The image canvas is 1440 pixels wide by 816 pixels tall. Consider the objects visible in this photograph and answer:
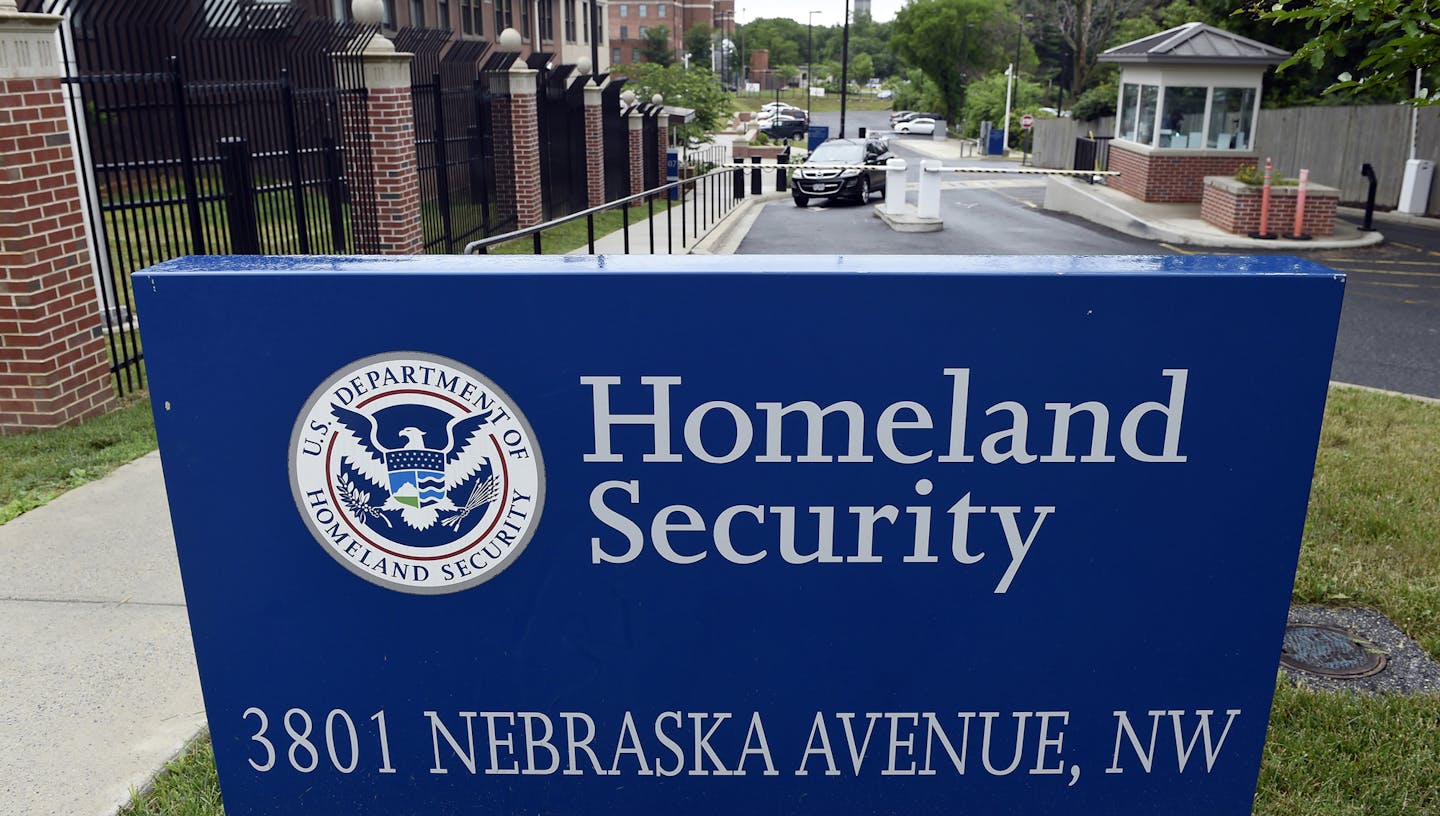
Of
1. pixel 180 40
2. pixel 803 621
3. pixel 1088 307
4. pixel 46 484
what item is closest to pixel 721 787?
pixel 803 621

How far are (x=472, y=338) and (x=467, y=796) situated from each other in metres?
1.11

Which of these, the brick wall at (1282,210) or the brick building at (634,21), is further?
the brick building at (634,21)

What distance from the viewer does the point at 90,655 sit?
407cm

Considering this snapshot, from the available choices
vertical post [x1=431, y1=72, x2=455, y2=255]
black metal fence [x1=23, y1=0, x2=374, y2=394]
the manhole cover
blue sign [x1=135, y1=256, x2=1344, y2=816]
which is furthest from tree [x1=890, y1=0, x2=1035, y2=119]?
blue sign [x1=135, y1=256, x2=1344, y2=816]

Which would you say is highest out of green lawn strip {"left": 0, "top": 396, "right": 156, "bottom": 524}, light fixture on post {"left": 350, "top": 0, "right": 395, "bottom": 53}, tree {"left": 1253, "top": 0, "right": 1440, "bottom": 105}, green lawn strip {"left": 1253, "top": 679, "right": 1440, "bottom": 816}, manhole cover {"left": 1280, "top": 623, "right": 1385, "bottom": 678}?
light fixture on post {"left": 350, "top": 0, "right": 395, "bottom": 53}

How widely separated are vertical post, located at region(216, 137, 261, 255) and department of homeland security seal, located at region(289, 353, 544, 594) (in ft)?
24.4

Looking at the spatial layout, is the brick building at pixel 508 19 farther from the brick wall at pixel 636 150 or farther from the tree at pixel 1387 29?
the tree at pixel 1387 29

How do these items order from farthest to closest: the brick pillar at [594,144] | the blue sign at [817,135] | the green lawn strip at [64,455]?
1. the blue sign at [817,135]
2. the brick pillar at [594,144]
3. the green lawn strip at [64,455]

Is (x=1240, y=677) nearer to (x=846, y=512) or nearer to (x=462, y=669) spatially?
(x=846, y=512)

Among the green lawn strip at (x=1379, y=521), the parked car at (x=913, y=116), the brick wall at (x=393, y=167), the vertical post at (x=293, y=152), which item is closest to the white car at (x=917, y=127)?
the parked car at (x=913, y=116)

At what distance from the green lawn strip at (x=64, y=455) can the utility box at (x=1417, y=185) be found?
21655 mm

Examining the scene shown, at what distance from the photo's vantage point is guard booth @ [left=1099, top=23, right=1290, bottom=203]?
797 inches

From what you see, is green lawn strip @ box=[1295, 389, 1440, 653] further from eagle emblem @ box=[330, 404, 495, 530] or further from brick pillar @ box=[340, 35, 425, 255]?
brick pillar @ box=[340, 35, 425, 255]

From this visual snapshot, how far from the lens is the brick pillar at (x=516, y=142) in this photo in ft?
56.5
